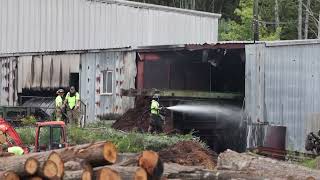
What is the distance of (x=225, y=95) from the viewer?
26.1 m

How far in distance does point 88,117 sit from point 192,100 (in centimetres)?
568

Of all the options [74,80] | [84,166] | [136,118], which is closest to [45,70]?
[74,80]

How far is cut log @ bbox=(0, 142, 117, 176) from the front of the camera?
10.5 m

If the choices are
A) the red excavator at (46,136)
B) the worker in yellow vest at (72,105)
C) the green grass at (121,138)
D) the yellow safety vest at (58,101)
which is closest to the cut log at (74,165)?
the red excavator at (46,136)

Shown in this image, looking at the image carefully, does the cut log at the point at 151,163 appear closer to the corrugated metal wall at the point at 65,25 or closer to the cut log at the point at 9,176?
the cut log at the point at 9,176

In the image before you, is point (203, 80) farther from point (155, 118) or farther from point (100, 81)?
point (155, 118)

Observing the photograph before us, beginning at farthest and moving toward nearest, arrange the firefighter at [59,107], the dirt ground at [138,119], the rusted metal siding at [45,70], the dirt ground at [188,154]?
1. the rusted metal siding at [45,70]
2. the firefighter at [59,107]
3. the dirt ground at [138,119]
4. the dirt ground at [188,154]

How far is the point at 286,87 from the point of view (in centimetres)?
2230

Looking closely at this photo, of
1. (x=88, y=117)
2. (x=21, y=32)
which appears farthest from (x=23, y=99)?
(x=21, y=32)

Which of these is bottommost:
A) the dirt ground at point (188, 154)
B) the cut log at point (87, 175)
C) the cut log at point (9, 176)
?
the dirt ground at point (188, 154)

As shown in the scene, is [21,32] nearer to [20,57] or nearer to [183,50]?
[20,57]

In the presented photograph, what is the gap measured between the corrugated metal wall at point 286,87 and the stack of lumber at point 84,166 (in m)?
10.8

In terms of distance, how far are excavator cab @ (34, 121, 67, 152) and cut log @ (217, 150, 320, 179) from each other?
4.70m

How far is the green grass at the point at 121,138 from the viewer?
21.0 meters
